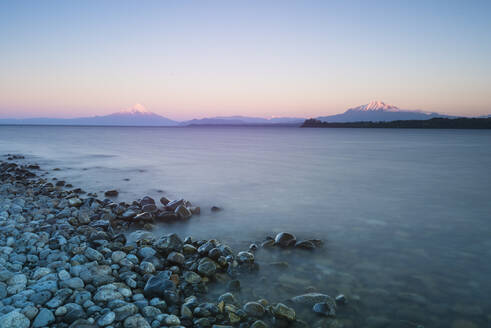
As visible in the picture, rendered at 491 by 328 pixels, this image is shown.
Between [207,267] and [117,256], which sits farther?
[117,256]

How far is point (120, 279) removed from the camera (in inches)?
179

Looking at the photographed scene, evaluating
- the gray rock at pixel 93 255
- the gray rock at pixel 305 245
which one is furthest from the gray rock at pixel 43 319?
the gray rock at pixel 305 245

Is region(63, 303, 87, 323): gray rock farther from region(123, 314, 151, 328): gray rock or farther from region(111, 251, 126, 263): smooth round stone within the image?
region(111, 251, 126, 263): smooth round stone

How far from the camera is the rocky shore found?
364 centimetres

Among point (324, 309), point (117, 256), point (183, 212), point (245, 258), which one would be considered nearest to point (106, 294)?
point (117, 256)

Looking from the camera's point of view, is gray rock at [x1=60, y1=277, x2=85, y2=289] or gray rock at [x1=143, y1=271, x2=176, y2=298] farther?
gray rock at [x1=143, y1=271, x2=176, y2=298]

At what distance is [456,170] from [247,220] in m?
16.3

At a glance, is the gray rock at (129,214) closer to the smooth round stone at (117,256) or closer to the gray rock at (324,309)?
the smooth round stone at (117,256)

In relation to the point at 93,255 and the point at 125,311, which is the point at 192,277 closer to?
the point at 125,311

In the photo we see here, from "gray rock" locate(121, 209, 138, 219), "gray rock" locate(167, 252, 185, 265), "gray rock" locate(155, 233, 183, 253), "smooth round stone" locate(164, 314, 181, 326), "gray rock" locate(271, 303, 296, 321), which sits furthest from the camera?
"gray rock" locate(121, 209, 138, 219)

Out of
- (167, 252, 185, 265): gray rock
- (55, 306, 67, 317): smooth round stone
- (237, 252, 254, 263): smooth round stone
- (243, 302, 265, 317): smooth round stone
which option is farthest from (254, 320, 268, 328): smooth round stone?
(55, 306, 67, 317): smooth round stone

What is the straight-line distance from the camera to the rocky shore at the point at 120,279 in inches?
143

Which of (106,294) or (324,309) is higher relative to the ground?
(106,294)

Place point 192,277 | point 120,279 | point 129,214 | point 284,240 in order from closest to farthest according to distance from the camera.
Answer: point 120,279, point 192,277, point 284,240, point 129,214
